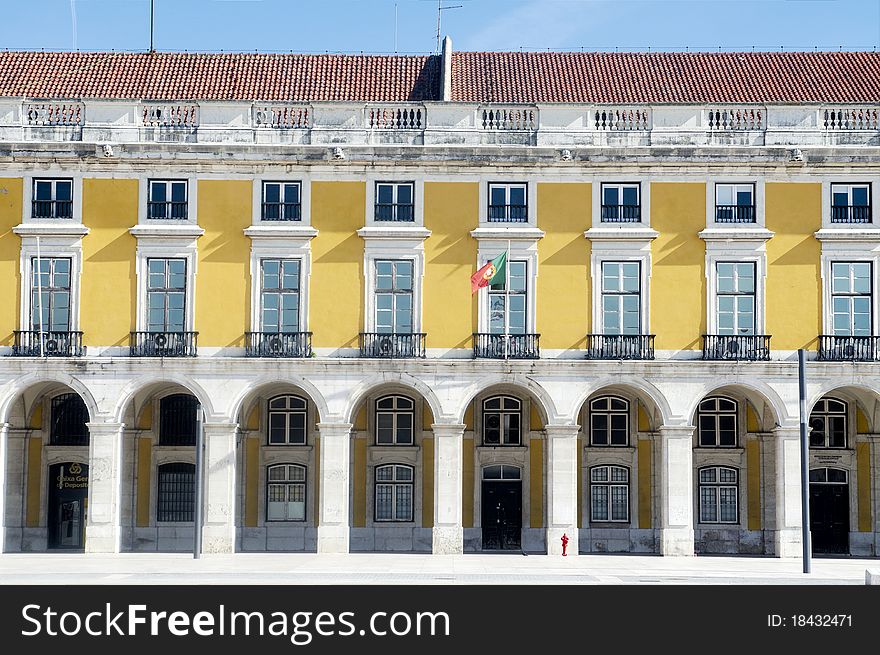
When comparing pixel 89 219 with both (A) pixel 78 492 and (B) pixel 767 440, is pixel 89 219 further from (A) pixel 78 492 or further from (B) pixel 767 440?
(B) pixel 767 440

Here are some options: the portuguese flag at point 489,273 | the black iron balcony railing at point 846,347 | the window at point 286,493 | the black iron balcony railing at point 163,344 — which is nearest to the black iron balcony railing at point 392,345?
the portuguese flag at point 489,273

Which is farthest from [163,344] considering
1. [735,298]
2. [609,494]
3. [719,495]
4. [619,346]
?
[719,495]

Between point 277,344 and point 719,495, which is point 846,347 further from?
point 277,344

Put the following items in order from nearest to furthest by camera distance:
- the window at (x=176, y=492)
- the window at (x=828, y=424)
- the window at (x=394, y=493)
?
1. the window at (x=176, y=492)
2. the window at (x=394, y=493)
3. the window at (x=828, y=424)

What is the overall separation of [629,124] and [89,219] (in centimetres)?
1551

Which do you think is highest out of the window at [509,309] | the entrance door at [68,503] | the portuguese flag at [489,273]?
the portuguese flag at [489,273]

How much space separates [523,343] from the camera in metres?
41.1

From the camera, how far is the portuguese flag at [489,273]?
3953 centimetres

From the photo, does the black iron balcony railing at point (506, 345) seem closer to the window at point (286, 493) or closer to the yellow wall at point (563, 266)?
the yellow wall at point (563, 266)

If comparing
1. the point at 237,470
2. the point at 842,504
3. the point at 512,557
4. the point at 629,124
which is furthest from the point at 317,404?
the point at 842,504

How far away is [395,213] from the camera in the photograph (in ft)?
136

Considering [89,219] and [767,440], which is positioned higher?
[89,219]

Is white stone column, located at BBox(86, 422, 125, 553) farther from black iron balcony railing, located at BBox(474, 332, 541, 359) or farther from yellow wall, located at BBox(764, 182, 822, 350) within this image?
yellow wall, located at BBox(764, 182, 822, 350)

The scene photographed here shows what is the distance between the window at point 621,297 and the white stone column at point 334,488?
313 inches
